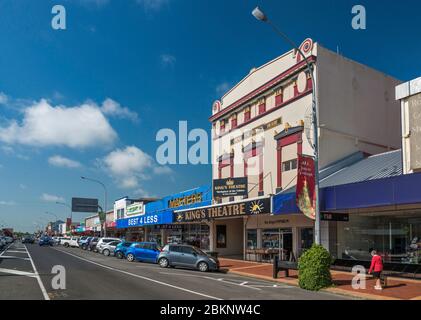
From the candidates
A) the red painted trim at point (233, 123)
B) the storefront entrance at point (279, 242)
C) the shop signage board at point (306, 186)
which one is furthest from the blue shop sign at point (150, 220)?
the shop signage board at point (306, 186)

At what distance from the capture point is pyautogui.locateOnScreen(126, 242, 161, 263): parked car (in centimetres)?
3069

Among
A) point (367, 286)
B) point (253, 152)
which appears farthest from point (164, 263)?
point (367, 286)

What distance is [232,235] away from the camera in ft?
126

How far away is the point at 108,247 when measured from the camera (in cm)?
4031

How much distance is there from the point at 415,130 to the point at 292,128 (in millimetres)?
9392

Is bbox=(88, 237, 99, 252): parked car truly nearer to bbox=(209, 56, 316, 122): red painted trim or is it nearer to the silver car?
the silver car

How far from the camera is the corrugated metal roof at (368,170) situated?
21.0m

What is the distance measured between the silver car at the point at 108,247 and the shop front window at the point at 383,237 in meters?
21.9

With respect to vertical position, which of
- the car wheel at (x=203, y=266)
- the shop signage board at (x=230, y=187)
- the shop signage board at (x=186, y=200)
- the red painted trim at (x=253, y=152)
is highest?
the red painted trim at (x=253, y=152)

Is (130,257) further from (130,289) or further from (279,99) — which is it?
(130,289)

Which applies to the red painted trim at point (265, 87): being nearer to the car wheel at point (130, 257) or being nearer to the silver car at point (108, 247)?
the car wheel at point (130, 257)

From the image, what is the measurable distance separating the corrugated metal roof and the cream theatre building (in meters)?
1.72

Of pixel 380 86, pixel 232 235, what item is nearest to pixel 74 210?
pixel 232 235

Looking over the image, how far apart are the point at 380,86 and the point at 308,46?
6.11 meters
